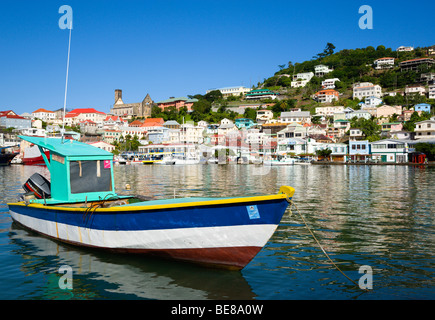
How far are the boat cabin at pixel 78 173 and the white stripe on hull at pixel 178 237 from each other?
1.42m

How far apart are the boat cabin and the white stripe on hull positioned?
1423 mm

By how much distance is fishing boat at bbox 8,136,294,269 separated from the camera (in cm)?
718

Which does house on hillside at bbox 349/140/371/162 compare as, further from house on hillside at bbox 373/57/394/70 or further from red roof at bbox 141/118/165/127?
house on hillside at bbox 373/57/394/70

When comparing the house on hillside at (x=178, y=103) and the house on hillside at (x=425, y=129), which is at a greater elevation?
the house on hillside at (x=178, y=103)

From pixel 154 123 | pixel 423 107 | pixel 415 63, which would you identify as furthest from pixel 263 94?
pixel 423 107

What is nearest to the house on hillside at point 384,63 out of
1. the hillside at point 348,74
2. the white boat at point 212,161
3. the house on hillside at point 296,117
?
the hillside at point 348,74

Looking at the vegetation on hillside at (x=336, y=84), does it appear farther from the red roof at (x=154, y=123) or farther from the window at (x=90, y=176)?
the window at (x=90, y=176)

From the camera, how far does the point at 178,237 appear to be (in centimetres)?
780

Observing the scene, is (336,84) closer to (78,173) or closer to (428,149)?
(428,149)

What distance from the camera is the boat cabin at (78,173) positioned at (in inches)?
419

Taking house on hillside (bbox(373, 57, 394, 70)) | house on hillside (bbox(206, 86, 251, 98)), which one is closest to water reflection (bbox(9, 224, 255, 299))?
house on hillside (bbox(373, 57, 394, 70))

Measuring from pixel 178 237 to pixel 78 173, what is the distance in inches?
190
